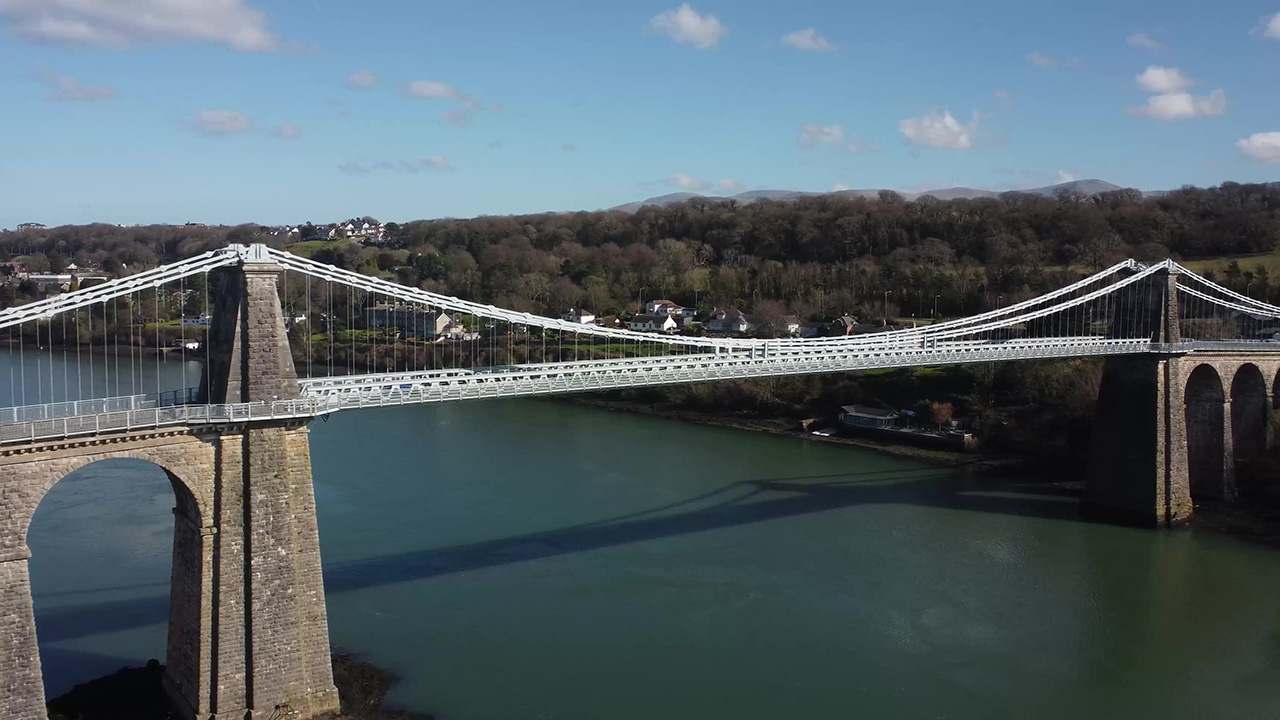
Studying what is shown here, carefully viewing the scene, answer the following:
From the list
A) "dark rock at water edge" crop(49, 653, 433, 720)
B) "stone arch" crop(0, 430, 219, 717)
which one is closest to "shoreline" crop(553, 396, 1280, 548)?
"dark rock at water edge" crop(49, 653, 433, 720)

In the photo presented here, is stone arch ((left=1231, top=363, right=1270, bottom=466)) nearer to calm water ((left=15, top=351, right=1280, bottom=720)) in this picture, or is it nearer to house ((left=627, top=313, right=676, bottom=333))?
calm water ((left=15, top=351, right=1280, bottom=720))

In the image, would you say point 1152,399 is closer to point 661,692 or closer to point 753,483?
point 753,483

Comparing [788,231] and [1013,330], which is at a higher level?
[788,231]

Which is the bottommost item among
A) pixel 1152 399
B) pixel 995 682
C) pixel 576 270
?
pixel 995 682

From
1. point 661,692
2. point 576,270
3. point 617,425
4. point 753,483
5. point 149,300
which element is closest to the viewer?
point 661,692

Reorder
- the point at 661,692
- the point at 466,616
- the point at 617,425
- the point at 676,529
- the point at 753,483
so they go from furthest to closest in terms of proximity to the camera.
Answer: the point at 617,425, the point at 753,483, the point at 676,529, the point at 466,616, the point at 661,692

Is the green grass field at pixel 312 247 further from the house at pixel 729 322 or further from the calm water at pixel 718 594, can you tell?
the calm water at pixel 718 594

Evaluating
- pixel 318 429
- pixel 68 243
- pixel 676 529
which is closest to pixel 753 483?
pixel 676 529
